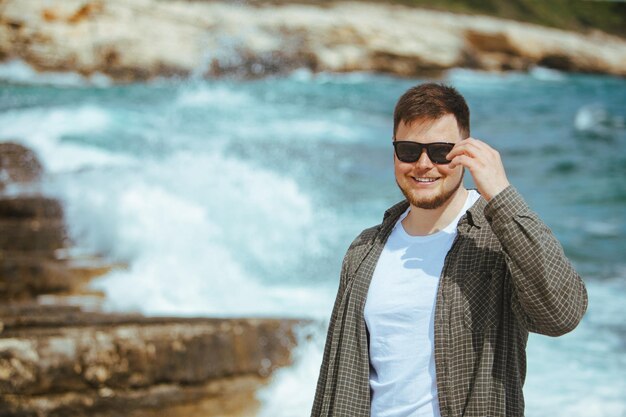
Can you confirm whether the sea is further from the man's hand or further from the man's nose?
the man's hand

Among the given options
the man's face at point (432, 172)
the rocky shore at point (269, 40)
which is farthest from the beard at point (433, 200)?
the rocky shore at point (269, 40)

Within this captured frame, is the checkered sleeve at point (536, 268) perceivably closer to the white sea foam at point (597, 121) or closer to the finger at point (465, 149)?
the finger at point (465, 149)

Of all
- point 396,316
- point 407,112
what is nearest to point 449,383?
point 396,316

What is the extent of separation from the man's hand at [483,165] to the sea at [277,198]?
3536 millimetres

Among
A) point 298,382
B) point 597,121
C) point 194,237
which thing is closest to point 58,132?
point 194,237

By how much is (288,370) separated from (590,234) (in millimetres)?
6944

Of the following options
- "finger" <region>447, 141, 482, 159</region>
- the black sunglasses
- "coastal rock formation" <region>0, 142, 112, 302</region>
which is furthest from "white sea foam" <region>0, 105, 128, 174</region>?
"finger" <region>447, 141, 482, 159</region>

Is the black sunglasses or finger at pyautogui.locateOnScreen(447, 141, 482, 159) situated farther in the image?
the black sunglasses

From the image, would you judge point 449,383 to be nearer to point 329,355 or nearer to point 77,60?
point 329,355

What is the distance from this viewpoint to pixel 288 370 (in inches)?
226

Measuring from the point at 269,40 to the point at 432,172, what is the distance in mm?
37150

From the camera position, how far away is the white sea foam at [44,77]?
28.0m

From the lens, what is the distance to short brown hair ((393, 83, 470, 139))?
2436mm

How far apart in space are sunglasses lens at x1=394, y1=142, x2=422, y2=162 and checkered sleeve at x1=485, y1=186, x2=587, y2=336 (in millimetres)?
358
